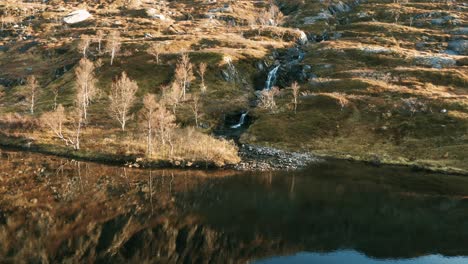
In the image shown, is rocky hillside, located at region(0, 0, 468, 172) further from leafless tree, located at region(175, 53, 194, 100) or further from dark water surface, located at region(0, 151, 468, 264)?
dark water surface, located at region(0, 151, 468, 264)

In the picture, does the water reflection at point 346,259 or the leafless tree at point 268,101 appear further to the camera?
the leafless tree at point 268,101

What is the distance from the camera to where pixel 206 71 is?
179 meters

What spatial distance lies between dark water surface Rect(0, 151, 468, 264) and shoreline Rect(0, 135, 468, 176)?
467 cm

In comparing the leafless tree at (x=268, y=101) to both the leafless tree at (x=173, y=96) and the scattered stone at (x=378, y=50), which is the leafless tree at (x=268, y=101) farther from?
the scattered stone at (x=378, y=50)

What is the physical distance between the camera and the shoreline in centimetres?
9256

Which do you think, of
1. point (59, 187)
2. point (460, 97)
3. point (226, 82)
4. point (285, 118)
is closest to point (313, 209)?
point (59, 187)

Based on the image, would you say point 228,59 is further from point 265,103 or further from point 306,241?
point 306,241

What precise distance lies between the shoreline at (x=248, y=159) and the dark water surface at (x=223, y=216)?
467cm

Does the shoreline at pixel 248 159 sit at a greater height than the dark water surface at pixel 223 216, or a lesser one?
lesser

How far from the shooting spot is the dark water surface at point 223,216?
166ft

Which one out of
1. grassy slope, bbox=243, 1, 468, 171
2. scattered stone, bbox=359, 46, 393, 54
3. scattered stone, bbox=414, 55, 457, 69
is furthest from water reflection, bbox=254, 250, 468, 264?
scattered stone, bbox=359, 46, 393, 54

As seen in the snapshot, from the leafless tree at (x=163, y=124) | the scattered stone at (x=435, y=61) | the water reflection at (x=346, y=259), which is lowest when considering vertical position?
the scattered stone at (x=435, y=61)

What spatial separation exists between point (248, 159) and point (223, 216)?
3921 centimetres

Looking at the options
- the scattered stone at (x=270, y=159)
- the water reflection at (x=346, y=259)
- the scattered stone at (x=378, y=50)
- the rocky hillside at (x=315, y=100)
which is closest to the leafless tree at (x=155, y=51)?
the rocky hillside at (x=315, y=100)
